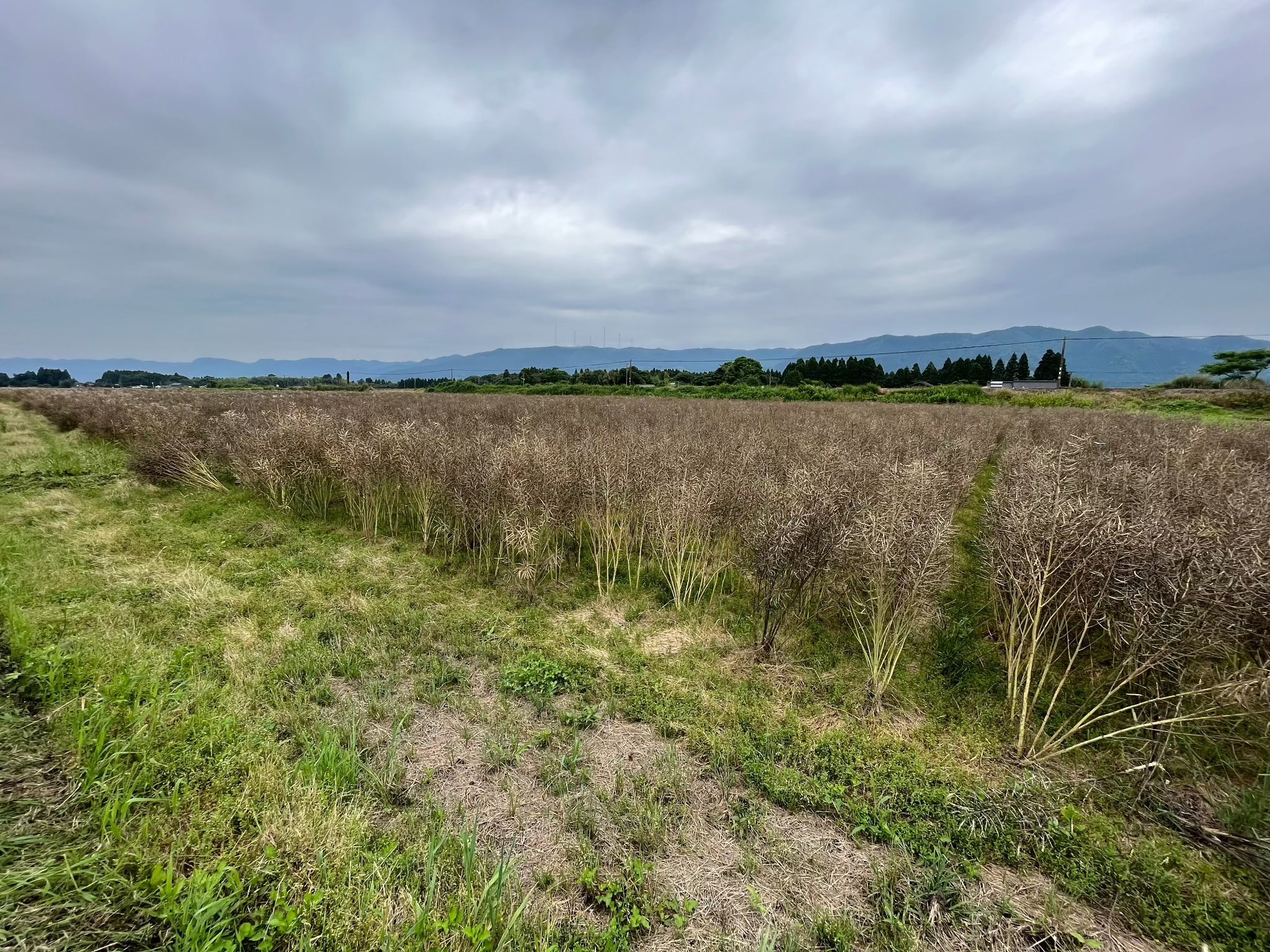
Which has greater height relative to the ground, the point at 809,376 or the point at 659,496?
the point at 809,376

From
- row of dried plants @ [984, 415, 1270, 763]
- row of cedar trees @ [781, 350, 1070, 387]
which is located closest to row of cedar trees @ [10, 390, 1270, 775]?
row of dried plants @ [984, 415, 1270, 763]

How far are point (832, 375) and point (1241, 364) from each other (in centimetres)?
3825

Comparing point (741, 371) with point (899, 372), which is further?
point (741, 371)

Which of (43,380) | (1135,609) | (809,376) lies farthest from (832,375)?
(43,380)

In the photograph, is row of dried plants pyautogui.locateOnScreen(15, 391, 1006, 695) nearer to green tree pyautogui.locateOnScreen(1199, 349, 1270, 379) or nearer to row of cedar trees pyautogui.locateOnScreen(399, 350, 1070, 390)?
row of cedar trees pyautogui.locateOnScreen(399, 350, 1070, 390)

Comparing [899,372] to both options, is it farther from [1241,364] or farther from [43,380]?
[43,380]

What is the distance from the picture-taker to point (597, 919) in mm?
Result: 2863

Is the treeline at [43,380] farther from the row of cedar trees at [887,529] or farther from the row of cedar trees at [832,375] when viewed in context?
the row of cedar trees at [887,529]

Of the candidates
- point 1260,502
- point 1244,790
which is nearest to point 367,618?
point 1244,790

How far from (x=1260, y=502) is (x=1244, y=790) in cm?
429

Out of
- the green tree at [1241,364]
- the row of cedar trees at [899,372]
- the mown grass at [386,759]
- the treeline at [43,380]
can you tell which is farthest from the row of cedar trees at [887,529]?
the treeline at [43,380]

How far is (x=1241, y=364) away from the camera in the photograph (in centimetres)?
4700

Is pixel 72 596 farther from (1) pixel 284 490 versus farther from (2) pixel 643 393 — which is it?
(2) pixel 643 393

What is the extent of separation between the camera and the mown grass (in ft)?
8.67
